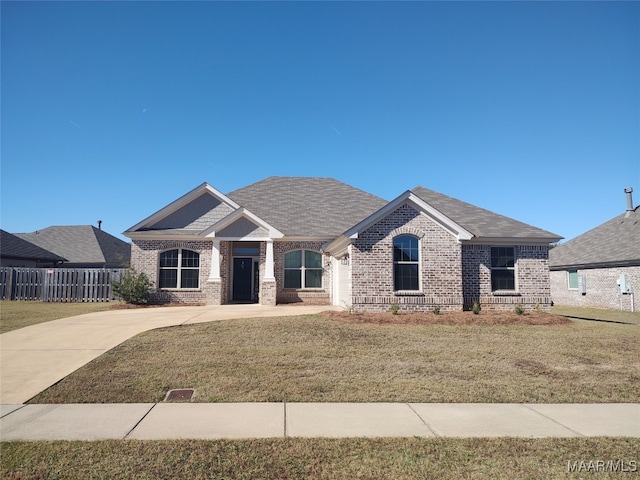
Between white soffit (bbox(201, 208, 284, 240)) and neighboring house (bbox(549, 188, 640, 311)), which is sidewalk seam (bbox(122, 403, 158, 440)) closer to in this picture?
white soffit (bbox(201, 208, 284, 240))

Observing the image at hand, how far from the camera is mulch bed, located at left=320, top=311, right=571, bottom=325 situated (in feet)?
43.6

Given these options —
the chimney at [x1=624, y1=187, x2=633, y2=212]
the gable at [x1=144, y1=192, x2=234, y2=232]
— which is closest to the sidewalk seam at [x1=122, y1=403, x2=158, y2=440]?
the gable at [x1=144, y1=192, x2=234, y2=232]

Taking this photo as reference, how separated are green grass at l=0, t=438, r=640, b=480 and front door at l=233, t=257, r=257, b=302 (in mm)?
16565

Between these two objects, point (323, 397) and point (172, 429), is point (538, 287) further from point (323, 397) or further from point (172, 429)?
point (172, 429)

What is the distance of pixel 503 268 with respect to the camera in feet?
55.1

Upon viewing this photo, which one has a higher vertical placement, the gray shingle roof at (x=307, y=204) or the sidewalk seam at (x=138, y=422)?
the gray shingle roof at (x=307, y=204)

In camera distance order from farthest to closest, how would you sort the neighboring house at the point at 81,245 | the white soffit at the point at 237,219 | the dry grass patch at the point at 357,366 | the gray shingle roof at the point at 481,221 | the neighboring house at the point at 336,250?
the neighboring house at the point at 81,245 < the white soffit at the point at 237,219 < the gray shingle roof at the point at 481,221 < the neighboring house at the point at 336,250 < the dry grass patch at the point at 357,366

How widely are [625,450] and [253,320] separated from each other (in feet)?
32.9

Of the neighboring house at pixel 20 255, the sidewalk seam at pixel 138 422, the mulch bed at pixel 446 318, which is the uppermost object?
the neighboring house at pixel 20 255

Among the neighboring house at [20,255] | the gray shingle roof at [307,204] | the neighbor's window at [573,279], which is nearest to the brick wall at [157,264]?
the gray shingle roof at [307,204]

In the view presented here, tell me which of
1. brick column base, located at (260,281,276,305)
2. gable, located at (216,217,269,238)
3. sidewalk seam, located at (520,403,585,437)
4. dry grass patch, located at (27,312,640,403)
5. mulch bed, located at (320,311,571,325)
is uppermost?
gable, located at (216,217,269,238)

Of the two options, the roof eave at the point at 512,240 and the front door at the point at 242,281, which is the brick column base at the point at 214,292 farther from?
the roof eave at the point at 512,240

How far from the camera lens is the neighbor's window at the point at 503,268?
16.7 meters

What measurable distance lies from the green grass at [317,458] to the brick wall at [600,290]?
22.3 meters
